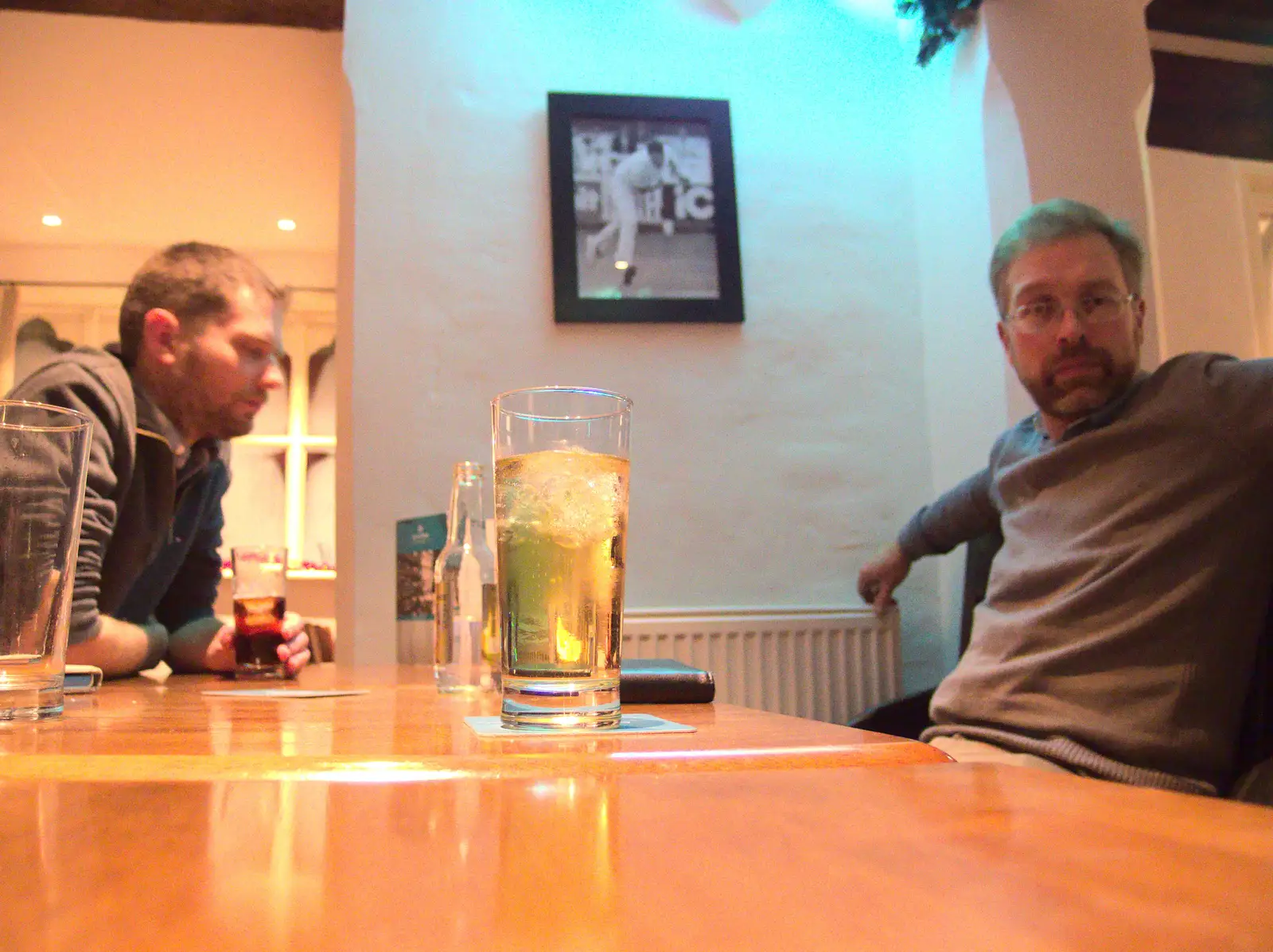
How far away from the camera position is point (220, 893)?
0.20m

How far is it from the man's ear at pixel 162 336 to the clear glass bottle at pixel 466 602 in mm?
858

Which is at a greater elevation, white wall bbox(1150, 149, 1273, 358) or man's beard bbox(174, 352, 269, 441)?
white wall bbox(1150, 149, 1273, 358)

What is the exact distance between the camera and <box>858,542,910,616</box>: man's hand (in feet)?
7.80

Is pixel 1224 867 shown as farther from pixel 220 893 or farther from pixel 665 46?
pixel 665 46

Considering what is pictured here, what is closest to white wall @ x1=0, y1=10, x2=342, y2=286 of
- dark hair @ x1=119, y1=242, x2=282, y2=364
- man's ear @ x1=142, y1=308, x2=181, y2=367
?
dark hair @ x1=119, y1=242, x2=282, y2=364

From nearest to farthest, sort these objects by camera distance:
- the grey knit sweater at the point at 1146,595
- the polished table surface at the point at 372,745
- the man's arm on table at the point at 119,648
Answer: the polished table surface at the point at 372,745 < the man's arm on table at the point at 119,648 < the grey knit sweater at the point at 1146,595

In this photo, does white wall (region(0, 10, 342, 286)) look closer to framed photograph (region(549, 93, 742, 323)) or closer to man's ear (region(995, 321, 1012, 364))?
framed photograph (region(549, 93, 742, 323))

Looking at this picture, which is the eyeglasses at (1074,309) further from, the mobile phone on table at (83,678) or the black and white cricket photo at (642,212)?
the mobile phone on table at (83,678)

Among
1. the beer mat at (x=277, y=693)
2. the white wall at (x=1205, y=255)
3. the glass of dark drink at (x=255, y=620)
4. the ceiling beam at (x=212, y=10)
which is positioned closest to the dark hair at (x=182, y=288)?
the glass of dark drink at (x=255, y=620)

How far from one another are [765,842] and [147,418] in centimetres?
150

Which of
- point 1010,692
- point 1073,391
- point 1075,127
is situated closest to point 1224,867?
point 1010,692

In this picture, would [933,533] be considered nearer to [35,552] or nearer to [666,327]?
[666,327]

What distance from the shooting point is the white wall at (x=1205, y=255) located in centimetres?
272

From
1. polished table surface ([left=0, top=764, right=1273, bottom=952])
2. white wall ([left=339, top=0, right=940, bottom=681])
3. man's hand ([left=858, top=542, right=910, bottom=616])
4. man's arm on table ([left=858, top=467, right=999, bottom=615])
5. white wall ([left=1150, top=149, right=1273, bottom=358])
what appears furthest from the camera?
white wall ([left=1150, top=149, right=1273, bottom=358])
